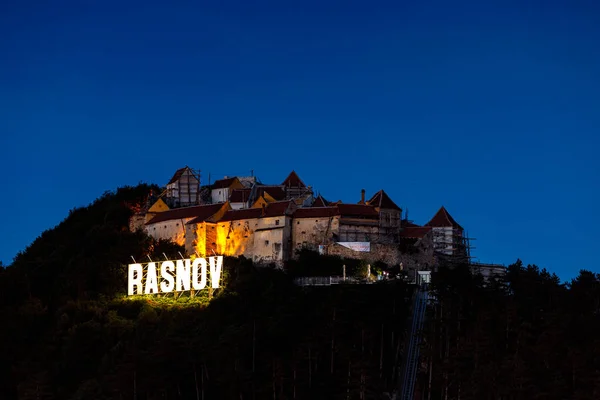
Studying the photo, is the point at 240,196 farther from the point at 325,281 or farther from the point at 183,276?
the point at 325,281

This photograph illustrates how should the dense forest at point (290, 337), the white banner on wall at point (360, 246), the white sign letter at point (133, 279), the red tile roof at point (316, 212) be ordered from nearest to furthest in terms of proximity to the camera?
the dense forest at point (290, 337), the white banner on wall at point (360, 246), the red tile roof at point (316, 212), the white sign letter at point (133, 279)

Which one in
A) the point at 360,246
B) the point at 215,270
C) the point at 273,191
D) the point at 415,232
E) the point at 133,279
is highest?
the point at 273,191

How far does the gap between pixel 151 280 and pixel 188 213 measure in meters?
9.33

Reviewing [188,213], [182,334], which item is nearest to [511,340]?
[182,334]

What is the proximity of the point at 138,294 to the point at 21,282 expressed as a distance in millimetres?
11441

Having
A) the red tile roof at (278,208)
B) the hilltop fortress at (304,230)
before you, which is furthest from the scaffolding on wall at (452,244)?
the red tile roof at (278,208)

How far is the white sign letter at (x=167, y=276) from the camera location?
85188 millimetres

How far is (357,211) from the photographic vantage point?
284ft

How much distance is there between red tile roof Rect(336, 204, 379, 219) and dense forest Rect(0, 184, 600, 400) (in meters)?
4.44

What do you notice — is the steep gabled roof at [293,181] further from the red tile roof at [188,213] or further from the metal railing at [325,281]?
the metal railing at [325,281]

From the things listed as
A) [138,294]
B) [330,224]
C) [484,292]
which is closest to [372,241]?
[330,224]

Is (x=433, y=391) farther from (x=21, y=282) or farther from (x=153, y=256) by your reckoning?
(x=21, y=282)

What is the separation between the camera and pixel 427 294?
78812mm

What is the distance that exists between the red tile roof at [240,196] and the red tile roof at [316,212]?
36.7 feet
